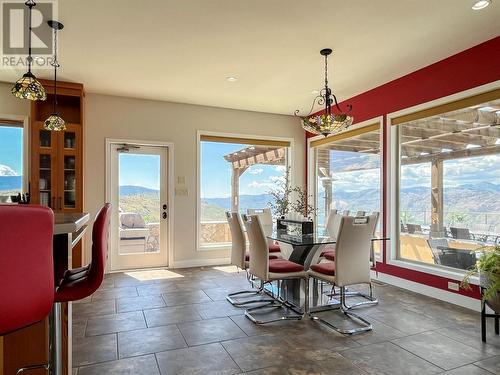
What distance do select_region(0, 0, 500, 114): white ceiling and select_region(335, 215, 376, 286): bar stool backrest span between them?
1822 mm

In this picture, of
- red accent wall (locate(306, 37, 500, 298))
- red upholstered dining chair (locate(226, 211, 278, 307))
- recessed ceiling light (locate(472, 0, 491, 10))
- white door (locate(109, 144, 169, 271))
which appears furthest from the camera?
white door (locate(109, 144, 169, 271))

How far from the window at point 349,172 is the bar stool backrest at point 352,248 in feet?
4.78

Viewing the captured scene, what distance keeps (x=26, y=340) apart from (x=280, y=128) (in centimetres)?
540

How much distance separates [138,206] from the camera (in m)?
5.53

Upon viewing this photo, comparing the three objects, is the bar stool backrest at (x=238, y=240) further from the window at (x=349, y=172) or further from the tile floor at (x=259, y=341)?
the window at (x=349, y=172)

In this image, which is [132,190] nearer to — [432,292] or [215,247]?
[215,247]

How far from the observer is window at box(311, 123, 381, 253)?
16.9 ft

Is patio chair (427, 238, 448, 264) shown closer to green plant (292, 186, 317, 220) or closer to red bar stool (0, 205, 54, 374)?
green plant (292, 186, 317, 220)

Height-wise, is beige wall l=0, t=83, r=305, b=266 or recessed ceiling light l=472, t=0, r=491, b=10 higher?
recessed ceiling light l=472, t=0, r=491, b=10

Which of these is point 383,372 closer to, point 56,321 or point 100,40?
point 56,321

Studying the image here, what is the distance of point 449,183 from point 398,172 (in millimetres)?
733

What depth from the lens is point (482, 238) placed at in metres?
3.67

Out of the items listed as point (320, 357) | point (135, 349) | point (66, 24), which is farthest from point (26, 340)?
point (66, 24)

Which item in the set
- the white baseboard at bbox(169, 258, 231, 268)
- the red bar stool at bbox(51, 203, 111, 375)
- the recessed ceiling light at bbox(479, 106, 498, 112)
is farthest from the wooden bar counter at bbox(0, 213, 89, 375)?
the recessed ceiling light at bbox(479, 106, 498, 112)
